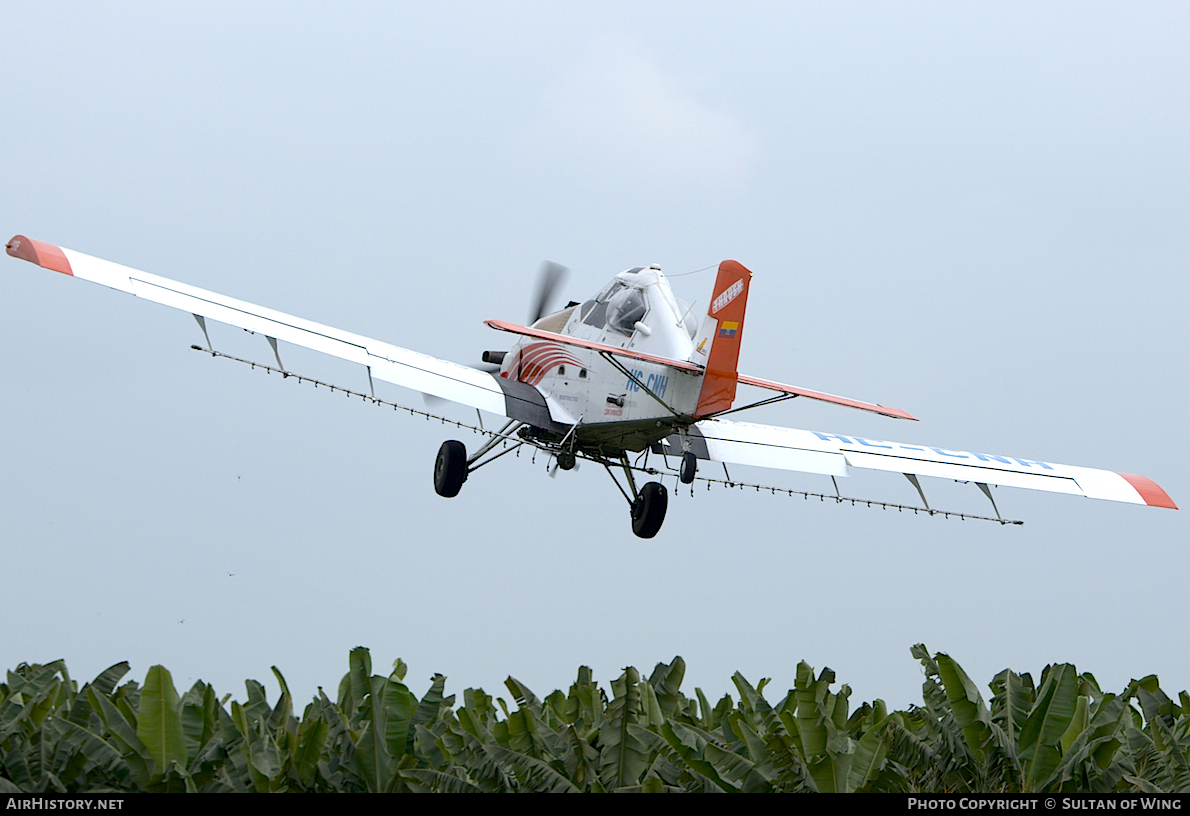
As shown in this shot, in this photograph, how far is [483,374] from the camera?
1794 centimetres

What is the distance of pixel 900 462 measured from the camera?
17.8 meters

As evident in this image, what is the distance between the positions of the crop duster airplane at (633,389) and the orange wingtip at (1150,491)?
1.0 inches

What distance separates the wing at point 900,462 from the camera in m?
17.5

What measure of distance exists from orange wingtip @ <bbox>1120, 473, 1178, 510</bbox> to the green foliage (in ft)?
22.6

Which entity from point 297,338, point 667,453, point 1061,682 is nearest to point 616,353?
point 667,453

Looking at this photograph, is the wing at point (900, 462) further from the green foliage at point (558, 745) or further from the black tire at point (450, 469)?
the green foliage at point (558, 745)

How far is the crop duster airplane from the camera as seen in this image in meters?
14.9

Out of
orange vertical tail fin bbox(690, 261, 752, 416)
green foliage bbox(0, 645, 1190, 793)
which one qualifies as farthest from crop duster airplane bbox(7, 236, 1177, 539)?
green foliage bbox(0, 645, 1190, 793)

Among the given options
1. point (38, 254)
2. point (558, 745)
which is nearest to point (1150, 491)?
point (558, 745)

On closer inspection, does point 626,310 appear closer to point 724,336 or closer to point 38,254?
point 724,336

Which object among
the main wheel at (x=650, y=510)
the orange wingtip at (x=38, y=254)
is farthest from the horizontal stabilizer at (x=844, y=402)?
the orange wingtip at (x=38, y=254)

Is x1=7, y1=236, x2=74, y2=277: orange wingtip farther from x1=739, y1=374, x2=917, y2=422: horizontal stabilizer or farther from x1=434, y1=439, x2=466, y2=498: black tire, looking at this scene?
x1=739, y1=374, x2=917, y2=422: horizontal stabilizer
